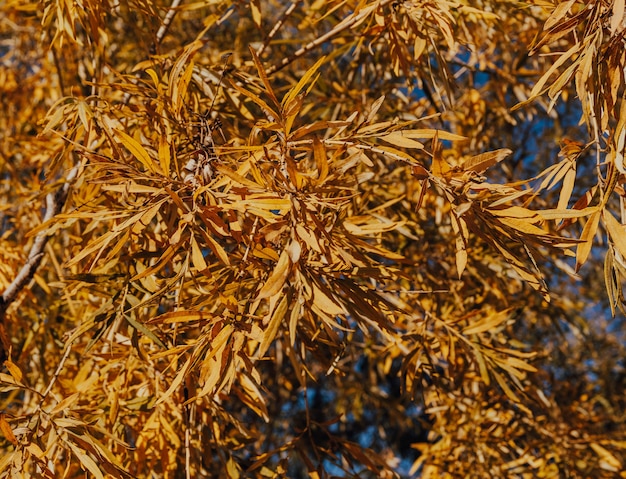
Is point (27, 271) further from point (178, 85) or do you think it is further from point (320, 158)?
point (320, 158)

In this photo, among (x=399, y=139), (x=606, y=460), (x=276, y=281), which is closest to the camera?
(x=276, y=281)

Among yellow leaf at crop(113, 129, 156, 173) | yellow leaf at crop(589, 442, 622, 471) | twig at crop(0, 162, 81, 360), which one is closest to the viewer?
yellow leaf at crop(113, 129, 156, 173)

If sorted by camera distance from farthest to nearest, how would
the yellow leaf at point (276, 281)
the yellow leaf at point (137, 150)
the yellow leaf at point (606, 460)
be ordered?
1. the yellow leaf at point (606, 460)
2. the yellow leaf at point (137, 150)
3. the yellow leaf at point (276, 281)

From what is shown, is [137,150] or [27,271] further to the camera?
[27,271]

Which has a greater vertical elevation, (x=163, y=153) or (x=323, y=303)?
(x=163, y=153)

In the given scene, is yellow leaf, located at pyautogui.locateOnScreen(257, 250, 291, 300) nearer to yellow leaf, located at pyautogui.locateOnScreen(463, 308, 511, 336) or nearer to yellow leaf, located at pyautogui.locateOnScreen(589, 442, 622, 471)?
yellow leaf, located at pyautogui.locateOnScreen(463, 308, 511, 336)

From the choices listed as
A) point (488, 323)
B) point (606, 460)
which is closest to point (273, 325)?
point (488, 323)

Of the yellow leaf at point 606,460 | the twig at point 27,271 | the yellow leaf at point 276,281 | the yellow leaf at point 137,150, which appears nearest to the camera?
the yellow leaf at point 276,281

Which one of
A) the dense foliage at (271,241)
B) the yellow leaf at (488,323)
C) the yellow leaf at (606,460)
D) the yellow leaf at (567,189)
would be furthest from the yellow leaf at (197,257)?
the yellow leaf at (606,460)

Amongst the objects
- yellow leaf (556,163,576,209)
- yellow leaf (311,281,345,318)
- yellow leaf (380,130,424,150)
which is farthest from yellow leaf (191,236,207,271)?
yellow leaf (556,163,576,209)

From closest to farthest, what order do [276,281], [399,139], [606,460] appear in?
[276,281] → [399,139] → [606,460]

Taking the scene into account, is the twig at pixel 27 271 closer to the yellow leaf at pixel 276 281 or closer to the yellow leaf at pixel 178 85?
the yellow leaf at pixel 178 85
